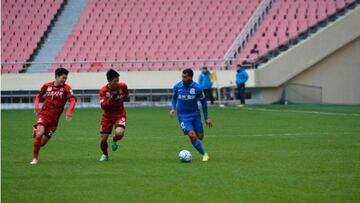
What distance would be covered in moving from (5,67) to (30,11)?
4.36 meters

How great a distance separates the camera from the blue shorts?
17234 millimetres

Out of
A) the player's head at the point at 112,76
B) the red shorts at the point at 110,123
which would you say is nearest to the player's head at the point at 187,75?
the player's head at the point at 112,76

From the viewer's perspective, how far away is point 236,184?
42.7ft

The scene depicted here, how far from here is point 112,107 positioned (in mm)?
17359

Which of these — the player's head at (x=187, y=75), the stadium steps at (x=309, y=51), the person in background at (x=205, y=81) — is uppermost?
the stadium steps at (x=309, y=51)

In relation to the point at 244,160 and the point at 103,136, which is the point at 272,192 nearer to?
the point at 244,160

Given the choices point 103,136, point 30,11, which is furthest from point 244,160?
point 30,11

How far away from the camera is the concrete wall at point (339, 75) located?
41.8 metres

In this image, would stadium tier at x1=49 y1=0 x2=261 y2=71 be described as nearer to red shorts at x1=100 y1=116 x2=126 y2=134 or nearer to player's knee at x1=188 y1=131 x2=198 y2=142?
red shorts at x1=100 y1=116 x2=126 y2=134

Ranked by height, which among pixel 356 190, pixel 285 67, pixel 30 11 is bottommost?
pixel 356 190

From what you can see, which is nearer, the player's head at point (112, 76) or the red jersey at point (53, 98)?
the player's head at point (112, 76)

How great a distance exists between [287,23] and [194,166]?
28178 mm

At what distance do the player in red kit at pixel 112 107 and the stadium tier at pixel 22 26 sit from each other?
2820cm

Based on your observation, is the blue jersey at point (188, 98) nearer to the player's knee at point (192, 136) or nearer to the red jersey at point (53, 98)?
the player's knee at point (192, 136)
